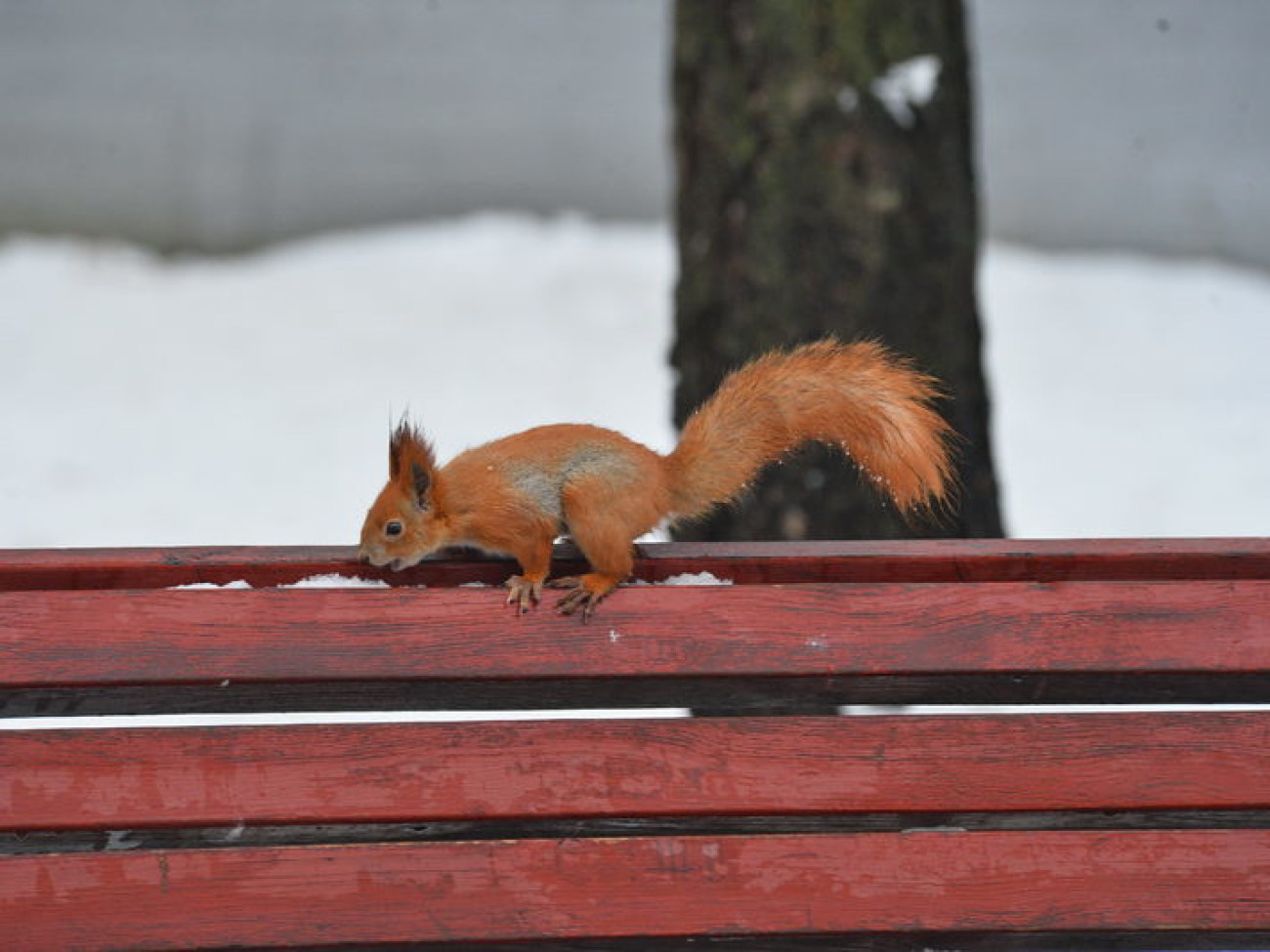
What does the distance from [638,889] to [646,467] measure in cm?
45

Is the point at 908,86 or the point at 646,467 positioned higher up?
the point at 908,86

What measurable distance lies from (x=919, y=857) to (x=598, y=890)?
25 centimetres

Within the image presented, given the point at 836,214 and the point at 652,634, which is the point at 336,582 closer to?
the point at 652,634

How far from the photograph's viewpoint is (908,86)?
226cm

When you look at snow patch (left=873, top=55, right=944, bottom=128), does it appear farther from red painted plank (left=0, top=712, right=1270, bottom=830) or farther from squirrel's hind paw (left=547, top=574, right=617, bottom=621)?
red painted plank (left=0, top=712, right=1270, bottom=830)

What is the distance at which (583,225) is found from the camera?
417cm

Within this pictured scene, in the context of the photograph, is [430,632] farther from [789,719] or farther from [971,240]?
[971,240]

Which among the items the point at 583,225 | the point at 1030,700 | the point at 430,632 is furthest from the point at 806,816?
the point at 583,225

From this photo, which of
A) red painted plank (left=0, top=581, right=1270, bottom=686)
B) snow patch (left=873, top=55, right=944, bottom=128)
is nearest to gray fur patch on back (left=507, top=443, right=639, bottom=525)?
red painted plank (left=0, top=581, right=1270, bottom=686)

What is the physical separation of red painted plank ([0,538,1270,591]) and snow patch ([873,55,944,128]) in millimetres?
1010

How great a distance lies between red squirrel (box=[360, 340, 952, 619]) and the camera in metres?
1.49

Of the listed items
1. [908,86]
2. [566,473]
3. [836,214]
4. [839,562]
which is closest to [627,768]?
[839,562]

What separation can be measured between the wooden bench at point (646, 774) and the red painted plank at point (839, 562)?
0.06 m

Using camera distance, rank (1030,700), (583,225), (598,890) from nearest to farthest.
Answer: (598,890) < (1030,700) < (583,225)
